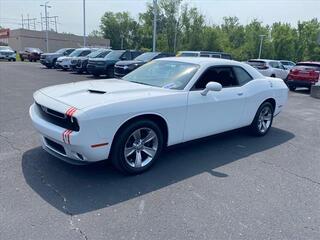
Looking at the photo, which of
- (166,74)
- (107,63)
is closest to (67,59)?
(107,63)

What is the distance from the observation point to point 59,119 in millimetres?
3670

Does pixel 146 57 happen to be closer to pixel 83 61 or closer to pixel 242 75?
pixel 83 61

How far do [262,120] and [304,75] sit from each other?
1092 cm

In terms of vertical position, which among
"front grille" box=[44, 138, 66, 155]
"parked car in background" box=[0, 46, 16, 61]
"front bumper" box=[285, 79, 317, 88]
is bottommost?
"parked car in background" box=[0, 46, 16, 61]

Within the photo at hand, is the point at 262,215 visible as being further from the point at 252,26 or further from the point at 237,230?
the point at 252,26

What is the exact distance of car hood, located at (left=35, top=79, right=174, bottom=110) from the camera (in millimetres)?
3547

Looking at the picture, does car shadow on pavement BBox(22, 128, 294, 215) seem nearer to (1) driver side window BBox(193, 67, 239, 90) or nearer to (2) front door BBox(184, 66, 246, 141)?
(2) front door BBox(184, 66, 246, 141)

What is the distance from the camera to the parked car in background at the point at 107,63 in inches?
619

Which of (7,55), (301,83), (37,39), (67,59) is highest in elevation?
(37,39)

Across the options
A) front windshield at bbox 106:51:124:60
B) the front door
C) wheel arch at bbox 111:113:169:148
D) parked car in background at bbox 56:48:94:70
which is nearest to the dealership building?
parked car in background at bbox 56:48:94:70

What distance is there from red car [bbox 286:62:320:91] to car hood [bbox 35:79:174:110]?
13.3m

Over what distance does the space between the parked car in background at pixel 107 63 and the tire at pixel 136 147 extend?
12.3 meters

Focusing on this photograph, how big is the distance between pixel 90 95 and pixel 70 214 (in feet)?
4.84

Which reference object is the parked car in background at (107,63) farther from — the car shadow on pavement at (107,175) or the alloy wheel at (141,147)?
the alloy wheel at (141,147)
